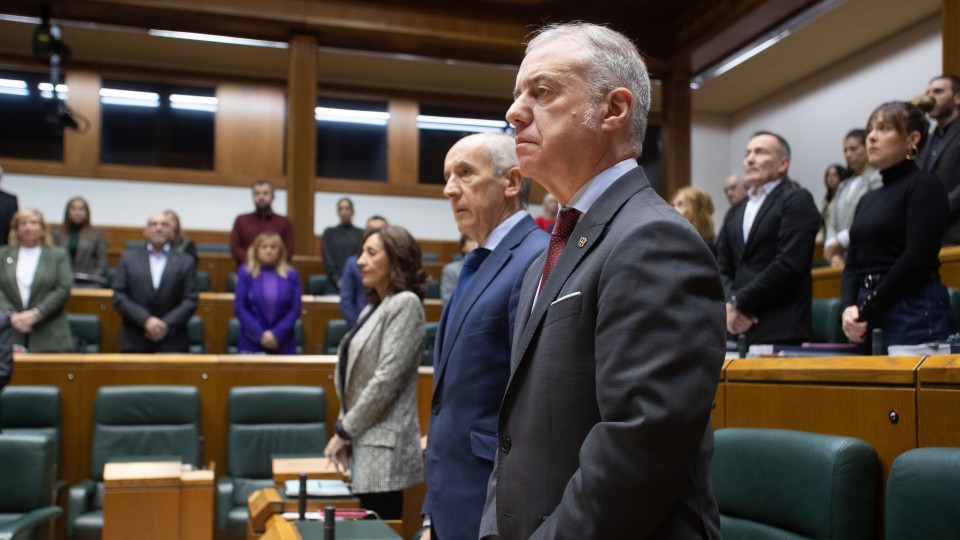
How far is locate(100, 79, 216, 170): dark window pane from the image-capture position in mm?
10422

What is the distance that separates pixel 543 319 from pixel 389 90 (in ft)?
34.0

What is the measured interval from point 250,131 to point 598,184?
33.3 feet

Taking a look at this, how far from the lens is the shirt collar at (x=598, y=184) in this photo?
1.18 meters

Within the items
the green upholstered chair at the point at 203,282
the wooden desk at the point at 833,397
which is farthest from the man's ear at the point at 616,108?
the green upholstered chair at the point at 203,282

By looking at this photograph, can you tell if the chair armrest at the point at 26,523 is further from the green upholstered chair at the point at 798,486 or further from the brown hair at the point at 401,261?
the green upholstered chair at the point at 798,486

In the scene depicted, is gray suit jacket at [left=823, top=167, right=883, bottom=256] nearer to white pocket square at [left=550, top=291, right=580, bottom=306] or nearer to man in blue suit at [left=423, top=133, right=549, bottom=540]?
man in blue suit at [left=423, top=133, right=549, bottom=540]

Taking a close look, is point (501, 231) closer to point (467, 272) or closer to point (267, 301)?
point (467, 272)

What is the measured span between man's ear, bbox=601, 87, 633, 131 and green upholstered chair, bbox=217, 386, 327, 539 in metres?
3.09

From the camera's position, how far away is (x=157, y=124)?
1055 centimetres

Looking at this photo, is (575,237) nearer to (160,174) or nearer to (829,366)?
(829,366)

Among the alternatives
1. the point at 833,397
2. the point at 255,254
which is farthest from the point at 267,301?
the point at 833,397

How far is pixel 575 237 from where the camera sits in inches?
45.0

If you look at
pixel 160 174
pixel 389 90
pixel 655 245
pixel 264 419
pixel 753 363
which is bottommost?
pixel 264 419

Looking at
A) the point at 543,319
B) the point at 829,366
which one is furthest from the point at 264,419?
the point at 543,319
